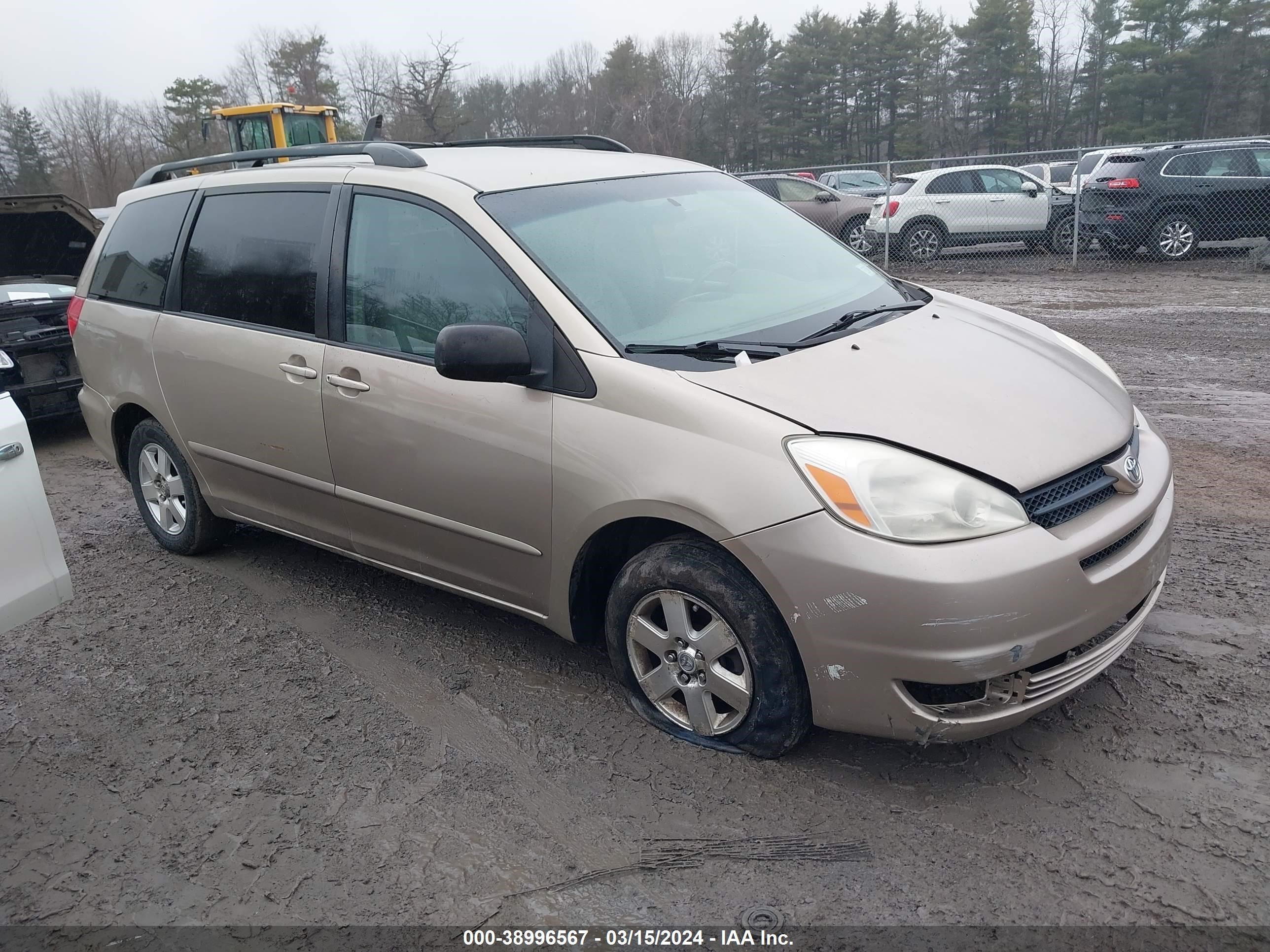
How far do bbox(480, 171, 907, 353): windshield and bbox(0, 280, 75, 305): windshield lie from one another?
5440 millimetres

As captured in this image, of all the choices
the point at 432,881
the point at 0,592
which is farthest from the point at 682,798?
the point at 0,592

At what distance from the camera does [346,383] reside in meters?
3.75

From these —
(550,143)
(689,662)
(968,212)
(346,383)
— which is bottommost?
(689,662)

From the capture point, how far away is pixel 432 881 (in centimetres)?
266

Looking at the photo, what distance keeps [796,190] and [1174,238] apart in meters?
5.84

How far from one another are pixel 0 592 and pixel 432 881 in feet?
5.30

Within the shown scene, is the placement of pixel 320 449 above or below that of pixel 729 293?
below

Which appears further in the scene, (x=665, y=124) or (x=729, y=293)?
(x=665, y=124)

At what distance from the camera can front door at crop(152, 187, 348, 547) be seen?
3.97m

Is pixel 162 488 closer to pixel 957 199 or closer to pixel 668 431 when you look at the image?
pixel 668 431

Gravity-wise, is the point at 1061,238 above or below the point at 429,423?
below

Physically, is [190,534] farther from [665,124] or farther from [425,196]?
[665,124]

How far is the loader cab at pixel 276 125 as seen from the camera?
64.8 ft

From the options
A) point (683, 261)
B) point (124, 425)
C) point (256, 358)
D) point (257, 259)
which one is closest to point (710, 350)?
point (683, 261)
